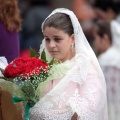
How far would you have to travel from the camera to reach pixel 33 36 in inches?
472

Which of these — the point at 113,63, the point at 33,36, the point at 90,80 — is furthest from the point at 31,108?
the point at 33,36

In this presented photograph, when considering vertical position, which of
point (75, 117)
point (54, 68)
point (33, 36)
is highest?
point (54, 68)

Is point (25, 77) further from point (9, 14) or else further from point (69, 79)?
point (9, 14)

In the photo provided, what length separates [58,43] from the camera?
21.4 ft

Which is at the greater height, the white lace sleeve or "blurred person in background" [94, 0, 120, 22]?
the white lace sleeve

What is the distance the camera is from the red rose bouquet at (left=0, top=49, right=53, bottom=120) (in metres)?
6.07

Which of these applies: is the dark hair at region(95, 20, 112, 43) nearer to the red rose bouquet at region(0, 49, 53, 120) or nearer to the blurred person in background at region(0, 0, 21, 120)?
the blurred person in background at region(0, 0, 21, 120)

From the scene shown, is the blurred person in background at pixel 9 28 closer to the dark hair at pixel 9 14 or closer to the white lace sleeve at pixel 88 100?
the dark hair at pixel 9 14

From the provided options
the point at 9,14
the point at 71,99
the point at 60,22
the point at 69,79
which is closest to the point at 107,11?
the point at 9,14

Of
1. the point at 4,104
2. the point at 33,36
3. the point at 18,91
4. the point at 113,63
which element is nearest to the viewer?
the point at 18,91

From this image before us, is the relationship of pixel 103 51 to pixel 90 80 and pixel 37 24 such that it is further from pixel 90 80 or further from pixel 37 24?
pixel 90 80

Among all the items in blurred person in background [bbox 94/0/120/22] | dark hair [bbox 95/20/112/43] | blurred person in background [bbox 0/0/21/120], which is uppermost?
blurred person in background [bbox 0/0/21/120]

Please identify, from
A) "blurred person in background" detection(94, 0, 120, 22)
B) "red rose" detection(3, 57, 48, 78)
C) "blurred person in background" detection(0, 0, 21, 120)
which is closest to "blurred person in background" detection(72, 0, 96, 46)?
"blurred person in background" detection(94, 0, 120, 22)

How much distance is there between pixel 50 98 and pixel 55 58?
1.40ft
